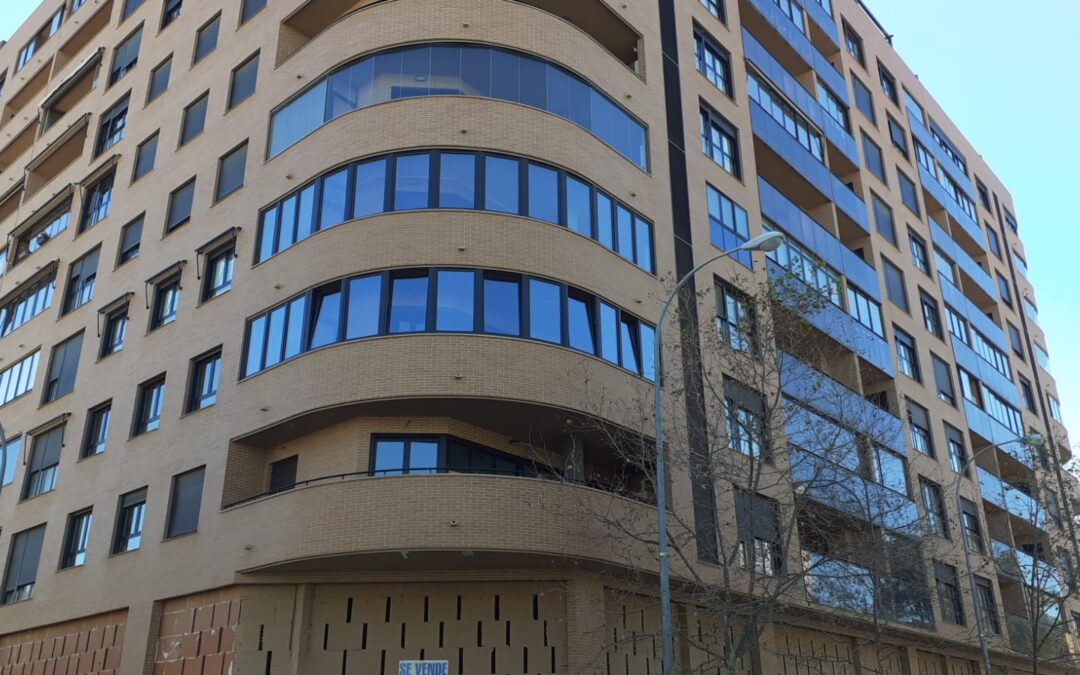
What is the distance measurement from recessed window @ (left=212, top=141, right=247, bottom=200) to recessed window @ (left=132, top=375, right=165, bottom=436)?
5.27m

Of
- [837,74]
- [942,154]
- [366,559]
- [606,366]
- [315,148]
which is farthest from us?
[942,154]

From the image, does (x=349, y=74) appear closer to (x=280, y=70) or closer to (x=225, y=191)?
(x=280, y=70)

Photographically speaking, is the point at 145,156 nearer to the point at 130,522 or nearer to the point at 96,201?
the point at 96,201

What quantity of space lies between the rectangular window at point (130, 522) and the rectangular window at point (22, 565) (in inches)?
174

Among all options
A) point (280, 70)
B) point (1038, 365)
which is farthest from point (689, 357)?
point (1038, 365)

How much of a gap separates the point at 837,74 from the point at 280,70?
23.6 m

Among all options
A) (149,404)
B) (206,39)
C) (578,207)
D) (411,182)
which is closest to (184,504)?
(149,404)

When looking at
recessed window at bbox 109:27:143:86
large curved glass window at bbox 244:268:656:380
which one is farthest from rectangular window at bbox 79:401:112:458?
recessed window at bbox 109:27:143:86

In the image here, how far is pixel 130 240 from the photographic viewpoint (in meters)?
29.0

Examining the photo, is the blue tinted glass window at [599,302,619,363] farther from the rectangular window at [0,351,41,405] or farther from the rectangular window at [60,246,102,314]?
the rectangular window at [0,351,41,405]

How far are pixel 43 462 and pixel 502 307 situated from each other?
1744 cm

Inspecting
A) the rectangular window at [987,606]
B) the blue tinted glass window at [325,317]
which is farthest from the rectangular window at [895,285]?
the blue tinted glass window at [325,317]

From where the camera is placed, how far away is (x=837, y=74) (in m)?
38.4

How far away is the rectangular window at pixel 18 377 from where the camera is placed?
31.3 m
